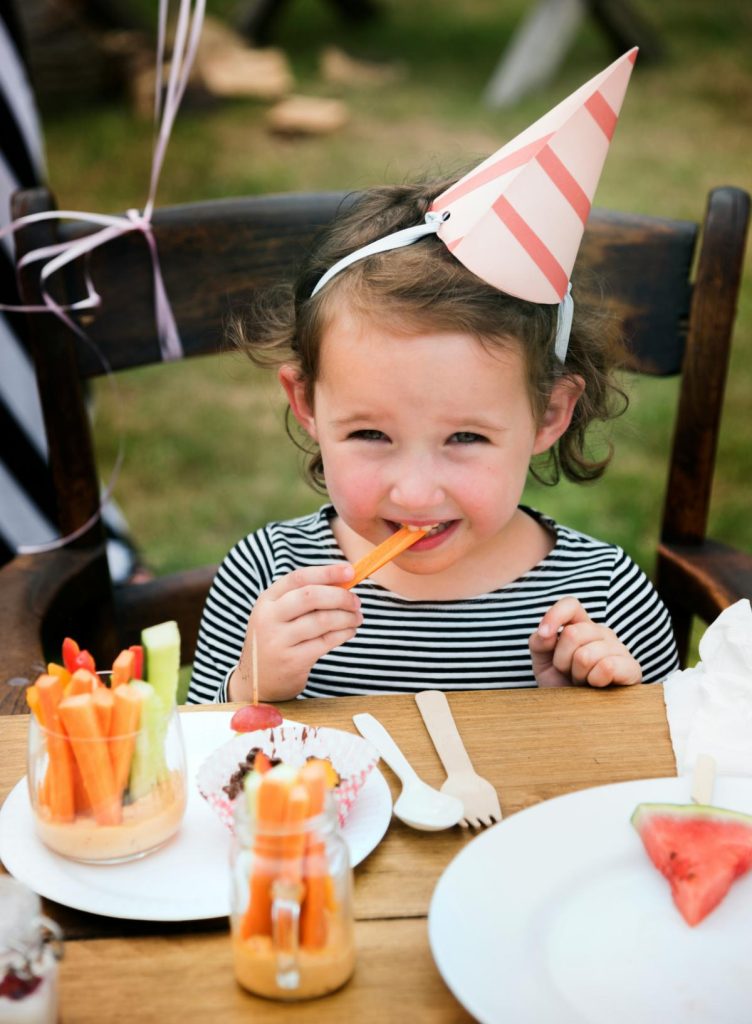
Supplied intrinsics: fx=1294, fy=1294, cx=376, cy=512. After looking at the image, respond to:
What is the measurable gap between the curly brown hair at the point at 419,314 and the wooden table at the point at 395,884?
0.45 m

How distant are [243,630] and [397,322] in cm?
52

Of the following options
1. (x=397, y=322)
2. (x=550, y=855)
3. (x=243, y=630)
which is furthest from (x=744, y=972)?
(x=243, y=630)

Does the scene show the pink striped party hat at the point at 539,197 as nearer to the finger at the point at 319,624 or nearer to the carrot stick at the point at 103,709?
the finger at the point at 319,624

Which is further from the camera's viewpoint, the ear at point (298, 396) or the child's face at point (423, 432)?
the ear at point (298, 396)

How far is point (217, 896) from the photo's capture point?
1.04 metres

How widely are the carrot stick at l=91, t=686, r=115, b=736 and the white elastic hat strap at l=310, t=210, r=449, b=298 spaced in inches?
28.8

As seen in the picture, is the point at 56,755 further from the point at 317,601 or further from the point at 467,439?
the point at 467,439

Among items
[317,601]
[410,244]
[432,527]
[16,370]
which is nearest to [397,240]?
[410,244]

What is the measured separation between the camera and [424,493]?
1.48 meters

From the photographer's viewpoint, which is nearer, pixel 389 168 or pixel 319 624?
pixel 319 624

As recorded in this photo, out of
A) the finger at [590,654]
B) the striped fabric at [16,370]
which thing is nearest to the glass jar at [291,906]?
the finger at [590,654]

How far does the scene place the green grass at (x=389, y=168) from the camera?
4.07 m

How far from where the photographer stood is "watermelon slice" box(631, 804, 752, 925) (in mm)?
1050

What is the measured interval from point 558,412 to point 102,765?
2.98 ft
